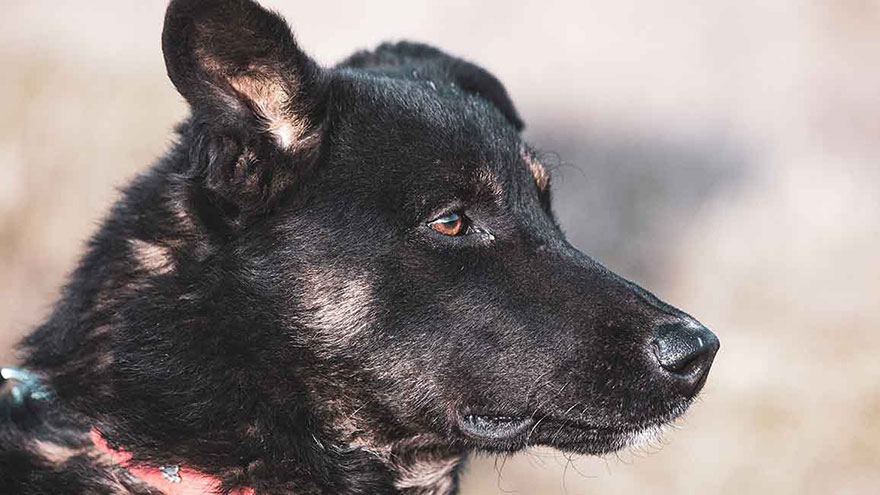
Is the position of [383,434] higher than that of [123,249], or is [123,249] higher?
[123,249]

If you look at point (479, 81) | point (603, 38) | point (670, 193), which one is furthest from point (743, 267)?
point (479, 81)

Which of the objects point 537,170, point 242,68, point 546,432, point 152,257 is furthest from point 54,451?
point 537,170

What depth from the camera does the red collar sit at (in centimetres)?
336

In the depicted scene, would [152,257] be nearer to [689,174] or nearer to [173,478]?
[173,478]

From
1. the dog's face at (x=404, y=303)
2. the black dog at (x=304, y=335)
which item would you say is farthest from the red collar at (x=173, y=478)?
the dog's face at (x=404, y=303)

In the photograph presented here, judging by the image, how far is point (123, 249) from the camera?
3.49 metres

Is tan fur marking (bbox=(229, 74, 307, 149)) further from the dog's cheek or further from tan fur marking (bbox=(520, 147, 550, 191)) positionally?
tan fur marking (bbox=(520, 147, 550, 191))

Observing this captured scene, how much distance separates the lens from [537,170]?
400cm

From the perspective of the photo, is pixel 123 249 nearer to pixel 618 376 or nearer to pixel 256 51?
pixel 256 51

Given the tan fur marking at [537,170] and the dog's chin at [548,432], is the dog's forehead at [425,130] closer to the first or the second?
the tan fur marking at [537,170]

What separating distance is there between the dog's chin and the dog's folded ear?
932 mm

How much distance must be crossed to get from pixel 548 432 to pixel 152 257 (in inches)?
50.5

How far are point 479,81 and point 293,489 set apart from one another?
1.82 metres

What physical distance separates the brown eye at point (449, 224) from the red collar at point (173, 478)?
0.97m
